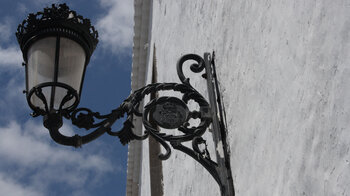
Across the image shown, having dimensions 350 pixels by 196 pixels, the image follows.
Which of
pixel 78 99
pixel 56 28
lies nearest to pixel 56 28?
pixel 56 28

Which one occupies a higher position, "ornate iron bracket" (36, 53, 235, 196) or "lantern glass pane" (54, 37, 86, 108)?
"lantern glass pane" (54, 37, 86, 108)


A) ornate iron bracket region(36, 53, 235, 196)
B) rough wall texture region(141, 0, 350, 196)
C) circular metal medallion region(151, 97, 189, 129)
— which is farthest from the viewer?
circular metal medallion region(151, 97, 189, 129)

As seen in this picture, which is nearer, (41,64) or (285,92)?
(285,92)

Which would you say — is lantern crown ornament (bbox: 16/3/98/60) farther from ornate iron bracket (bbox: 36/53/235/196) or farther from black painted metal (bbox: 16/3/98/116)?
ornate iron bracket (bbox: 36/53/235/196)

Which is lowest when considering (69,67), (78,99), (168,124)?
(168,124)

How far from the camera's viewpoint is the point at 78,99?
3564 mm

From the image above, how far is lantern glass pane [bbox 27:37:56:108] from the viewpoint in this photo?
352cm

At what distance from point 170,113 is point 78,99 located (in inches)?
21.0

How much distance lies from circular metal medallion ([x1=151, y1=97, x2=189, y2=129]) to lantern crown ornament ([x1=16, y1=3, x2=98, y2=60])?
56 cm

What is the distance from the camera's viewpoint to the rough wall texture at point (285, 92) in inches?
78.5

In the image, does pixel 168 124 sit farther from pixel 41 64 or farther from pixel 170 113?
pixel 41 64

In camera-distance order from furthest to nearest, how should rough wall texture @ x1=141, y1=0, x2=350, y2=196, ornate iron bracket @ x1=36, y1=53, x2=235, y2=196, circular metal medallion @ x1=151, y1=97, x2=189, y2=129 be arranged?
circular metal medallion @ x1=151, y1=97, x2=189, y2=129 → ornate iron bracket @ x1=36, y1=53, x2=235, y2=196 → rough wall texture @ x1=141, y1=0, x2=350, y2=196

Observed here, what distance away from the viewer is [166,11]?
23.4 ft

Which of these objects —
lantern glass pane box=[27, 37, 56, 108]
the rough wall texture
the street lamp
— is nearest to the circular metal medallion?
the street lamp
